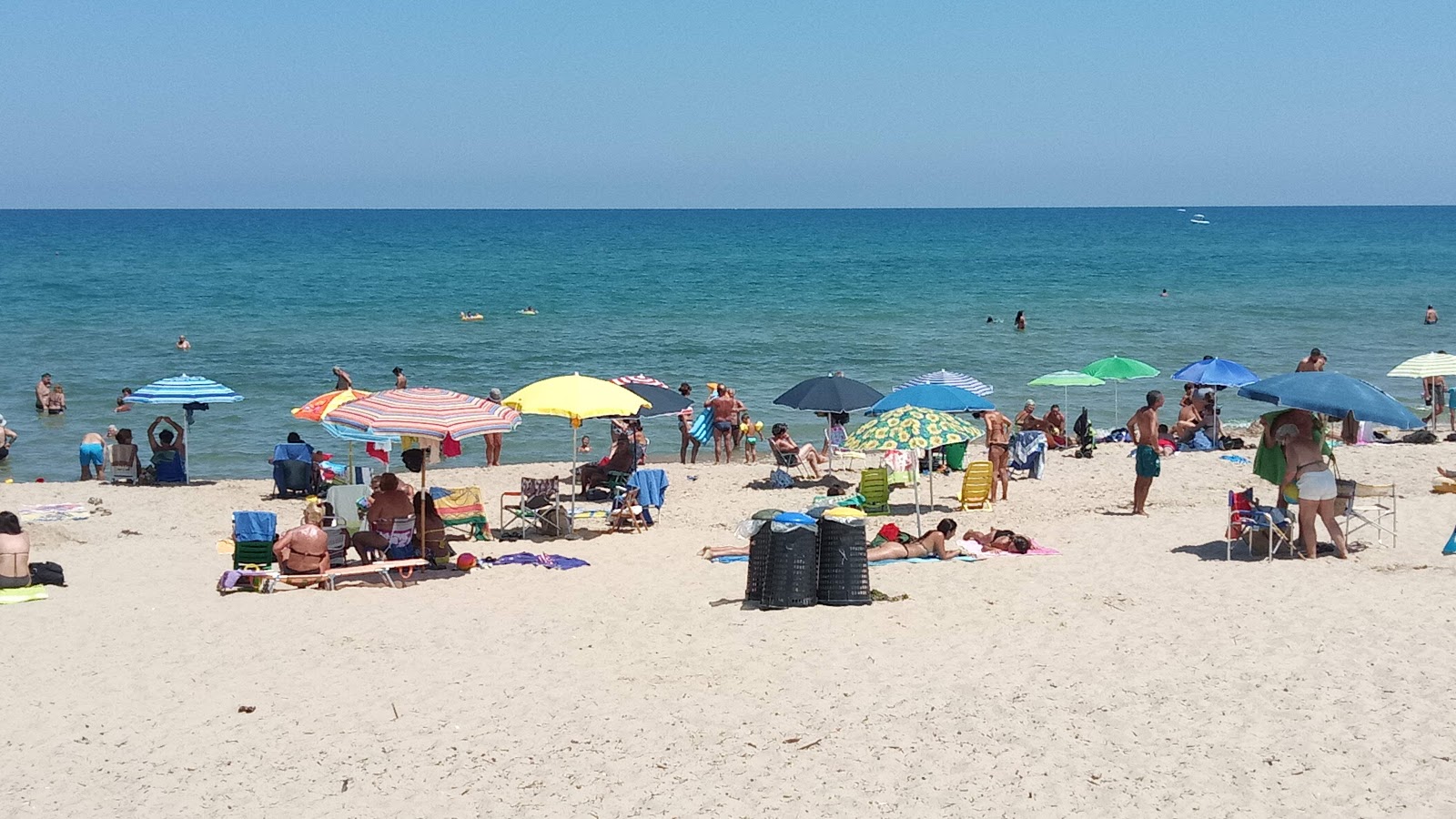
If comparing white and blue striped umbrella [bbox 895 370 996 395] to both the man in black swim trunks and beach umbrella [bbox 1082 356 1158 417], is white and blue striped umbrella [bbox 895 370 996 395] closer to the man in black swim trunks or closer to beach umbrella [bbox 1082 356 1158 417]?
beach umbrella [bbox 1082 356 1158 417]

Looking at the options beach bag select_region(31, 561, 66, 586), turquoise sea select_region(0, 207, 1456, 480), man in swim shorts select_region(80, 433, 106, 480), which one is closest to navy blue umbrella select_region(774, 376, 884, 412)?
turquoise sea select_region(0, 207, 1456, 480)

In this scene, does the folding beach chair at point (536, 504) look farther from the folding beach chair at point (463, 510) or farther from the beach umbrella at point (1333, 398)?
the beach umbrella at point (1333, 398)

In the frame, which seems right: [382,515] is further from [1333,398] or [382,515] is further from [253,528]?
[1333,398]

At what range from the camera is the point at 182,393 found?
50.9ft

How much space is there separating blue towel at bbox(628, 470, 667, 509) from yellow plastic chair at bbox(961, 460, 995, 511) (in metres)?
3.24

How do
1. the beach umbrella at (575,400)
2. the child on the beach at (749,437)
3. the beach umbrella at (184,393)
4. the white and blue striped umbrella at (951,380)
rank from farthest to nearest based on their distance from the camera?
the child on the beach at (749,437)
the white and blue striped umbrella at (951,380)
the beach umbrella at (184,393)
the beach umbrella at (575,400)

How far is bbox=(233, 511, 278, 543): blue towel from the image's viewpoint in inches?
428

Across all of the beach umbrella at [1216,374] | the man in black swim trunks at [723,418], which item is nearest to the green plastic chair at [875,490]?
the man in black swim trunks at [723,418]

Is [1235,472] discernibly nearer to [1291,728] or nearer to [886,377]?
[1291,728]

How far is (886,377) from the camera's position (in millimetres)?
28141

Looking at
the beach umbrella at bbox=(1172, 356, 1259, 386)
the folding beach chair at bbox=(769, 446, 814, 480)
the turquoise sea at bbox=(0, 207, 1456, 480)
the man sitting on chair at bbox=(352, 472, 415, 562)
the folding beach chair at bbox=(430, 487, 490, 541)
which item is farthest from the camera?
the turquoise sea at bbox=(0, 207, 1456, 480)

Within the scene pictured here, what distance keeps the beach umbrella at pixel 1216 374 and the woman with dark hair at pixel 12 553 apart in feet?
44.3

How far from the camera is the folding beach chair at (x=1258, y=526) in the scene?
1120 cm

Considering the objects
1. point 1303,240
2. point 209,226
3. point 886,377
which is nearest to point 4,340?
point 886,377
